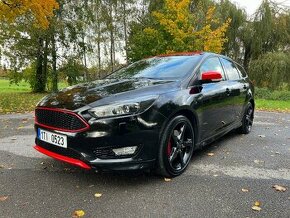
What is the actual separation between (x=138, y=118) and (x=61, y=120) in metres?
0.88

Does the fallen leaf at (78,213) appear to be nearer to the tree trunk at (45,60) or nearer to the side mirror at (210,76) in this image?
the side mirror at (210,76)

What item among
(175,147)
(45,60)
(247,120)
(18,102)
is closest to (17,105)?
(18,102)

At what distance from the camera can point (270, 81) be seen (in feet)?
77.5

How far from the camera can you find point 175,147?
13.2 ft

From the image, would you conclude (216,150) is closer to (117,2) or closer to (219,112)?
(219,112)

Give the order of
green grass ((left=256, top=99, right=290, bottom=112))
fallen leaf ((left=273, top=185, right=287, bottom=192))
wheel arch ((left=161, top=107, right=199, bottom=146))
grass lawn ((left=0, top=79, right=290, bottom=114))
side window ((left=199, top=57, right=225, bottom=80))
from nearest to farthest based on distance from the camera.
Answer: fallen leaf ((left=273, top=185, right=287, bottom=192)) < wheel arch ((left=161, top=107, right=199, bottom=146)) < side window ((left=199, top=57, right=225, bottom=80)) < grass lawn ((left=0, top=79, right=290, bottom=114)) < green grass ((left=256, top=99, right=290, bottom=112))

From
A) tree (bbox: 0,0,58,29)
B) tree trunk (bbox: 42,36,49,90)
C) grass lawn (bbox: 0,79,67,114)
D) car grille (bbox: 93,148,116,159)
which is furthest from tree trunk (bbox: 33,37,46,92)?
car grille (bbox: 93,148,116,159)

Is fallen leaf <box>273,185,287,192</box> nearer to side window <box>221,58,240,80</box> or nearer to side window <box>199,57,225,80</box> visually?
side window <box>199,57,225,80</box>

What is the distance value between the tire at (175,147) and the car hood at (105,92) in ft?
1.51

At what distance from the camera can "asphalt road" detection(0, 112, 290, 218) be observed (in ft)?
10.4

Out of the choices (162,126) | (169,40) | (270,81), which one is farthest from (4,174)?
(270,81)

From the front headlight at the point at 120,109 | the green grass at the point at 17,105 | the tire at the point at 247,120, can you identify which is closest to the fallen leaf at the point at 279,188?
the front headlight at the point at 120,109

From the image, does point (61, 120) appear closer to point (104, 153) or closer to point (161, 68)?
point (104, 153)

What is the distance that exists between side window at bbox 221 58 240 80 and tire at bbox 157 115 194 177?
6.29 ft
